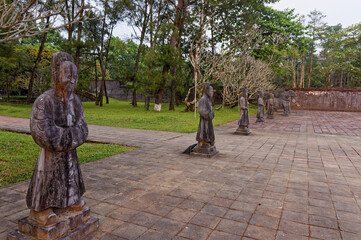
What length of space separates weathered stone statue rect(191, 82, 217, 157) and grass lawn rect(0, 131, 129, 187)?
2023 millimetres

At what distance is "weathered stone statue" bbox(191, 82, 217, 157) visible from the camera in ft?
19.5

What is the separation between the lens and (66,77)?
229cm

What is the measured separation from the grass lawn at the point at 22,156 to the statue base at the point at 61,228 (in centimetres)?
191

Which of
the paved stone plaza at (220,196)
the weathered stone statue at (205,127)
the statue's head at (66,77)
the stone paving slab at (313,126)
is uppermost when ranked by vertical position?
the statue's head at (66,77)

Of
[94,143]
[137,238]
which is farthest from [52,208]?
[94,143]

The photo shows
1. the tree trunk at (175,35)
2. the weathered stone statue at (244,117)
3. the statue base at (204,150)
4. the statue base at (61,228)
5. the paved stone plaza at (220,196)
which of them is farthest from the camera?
the tree trunk at (175,35)

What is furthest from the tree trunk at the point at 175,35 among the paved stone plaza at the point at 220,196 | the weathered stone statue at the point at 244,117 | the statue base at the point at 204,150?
the paved stone plaza at the point at 220,196

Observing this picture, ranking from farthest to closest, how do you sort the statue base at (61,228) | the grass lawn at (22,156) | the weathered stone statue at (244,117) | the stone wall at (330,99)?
1. the stone wall at (330,99)
2. the weathered stone statue at (244,117)
3. the grass lawn at (22,156)
4. the statue base at (61,228)

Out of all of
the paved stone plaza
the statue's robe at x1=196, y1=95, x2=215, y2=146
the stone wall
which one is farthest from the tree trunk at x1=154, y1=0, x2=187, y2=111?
the stone wall

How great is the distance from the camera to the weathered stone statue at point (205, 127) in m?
5.94

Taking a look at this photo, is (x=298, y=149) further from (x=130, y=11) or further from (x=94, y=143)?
(x=130, y=11)

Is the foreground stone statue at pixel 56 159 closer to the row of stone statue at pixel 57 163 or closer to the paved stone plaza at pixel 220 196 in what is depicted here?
the row of stone statue at pixel 57 163

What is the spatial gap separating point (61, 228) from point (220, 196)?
2.11 m

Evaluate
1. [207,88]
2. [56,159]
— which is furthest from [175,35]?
[56,159]
